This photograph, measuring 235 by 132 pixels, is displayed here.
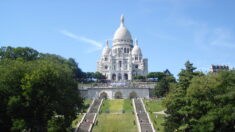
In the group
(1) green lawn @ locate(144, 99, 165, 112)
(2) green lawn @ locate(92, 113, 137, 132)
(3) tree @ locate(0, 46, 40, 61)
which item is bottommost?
(2) green lawn @ locate(92, 113, 137, 132)

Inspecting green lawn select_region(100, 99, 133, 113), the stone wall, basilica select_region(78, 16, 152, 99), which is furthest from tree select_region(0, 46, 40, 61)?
basilica select_region(78, 16, 152, 99)

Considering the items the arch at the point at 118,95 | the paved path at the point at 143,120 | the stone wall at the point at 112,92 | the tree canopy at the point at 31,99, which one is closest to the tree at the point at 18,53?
the tree canopy at the point at 31,99

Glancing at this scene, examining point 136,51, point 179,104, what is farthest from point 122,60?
point 179,104

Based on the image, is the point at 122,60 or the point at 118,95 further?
the point at 122,60

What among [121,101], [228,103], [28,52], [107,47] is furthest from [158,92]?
[107,47]

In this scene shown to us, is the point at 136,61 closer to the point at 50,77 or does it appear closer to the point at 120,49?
the point at 120,49

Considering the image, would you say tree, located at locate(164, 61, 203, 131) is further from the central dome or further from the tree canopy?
the central dome

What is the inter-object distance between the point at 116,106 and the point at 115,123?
16.9 m

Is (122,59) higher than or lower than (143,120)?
higher

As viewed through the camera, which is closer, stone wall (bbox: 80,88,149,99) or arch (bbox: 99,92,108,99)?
stone wall (bbox: 80,88,149,99)

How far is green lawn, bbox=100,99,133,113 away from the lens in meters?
58.1

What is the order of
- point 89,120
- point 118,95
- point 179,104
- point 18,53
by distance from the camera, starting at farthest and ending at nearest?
point 118,95 < point 18,53 < point 89,120 < point 179,104

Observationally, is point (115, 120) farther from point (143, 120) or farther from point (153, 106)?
point (153, 106)

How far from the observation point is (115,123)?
46.1m
